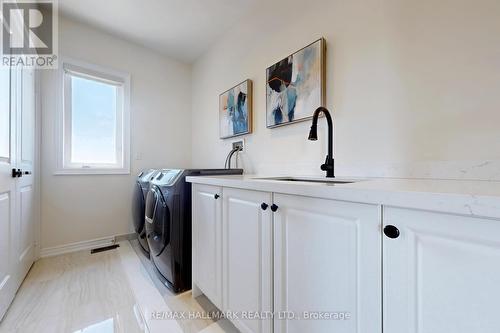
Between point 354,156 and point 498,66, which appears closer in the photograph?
point 498,66

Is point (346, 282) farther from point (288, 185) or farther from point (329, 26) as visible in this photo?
point (329, 26)

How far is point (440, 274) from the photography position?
0.45m

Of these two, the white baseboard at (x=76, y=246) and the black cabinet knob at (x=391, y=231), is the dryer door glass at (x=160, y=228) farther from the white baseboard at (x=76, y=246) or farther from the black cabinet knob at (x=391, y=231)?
the black cabinet knob at (x=391, y=231)

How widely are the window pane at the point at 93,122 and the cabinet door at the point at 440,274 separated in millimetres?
2813

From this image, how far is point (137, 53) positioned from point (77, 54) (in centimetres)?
61

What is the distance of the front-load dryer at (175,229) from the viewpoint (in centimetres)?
143

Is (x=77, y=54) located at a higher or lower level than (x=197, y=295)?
higher

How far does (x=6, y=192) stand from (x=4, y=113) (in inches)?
18.9

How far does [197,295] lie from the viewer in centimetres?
145

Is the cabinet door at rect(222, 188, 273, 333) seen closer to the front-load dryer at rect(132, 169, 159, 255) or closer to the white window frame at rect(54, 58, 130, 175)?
the front-load dryer at rect(132, 169, 159, 255)

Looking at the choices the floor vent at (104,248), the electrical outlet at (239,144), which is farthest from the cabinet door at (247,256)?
the floor vent at (104,248)

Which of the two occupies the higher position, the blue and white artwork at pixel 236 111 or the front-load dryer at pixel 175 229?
the blue and white artwork at pixel 236 111

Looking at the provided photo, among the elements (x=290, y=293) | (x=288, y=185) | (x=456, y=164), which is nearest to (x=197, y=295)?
(x=290, y=293)

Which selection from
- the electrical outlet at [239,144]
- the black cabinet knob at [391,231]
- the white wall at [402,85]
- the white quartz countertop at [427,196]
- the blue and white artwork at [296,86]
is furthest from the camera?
the electrical outlet at [239,144]
